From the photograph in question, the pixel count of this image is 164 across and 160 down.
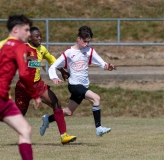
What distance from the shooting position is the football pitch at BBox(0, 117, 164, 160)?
28.6 feet

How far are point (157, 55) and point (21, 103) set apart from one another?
11.3 metres

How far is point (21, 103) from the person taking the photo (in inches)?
407

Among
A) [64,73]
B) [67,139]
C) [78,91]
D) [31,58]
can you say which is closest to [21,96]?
[31,58]

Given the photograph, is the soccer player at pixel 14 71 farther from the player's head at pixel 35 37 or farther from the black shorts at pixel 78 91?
the black shorts at pixel 78 91

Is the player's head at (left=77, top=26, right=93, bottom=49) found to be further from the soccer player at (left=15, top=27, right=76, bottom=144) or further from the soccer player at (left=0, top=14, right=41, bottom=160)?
the soccer player at (left=0, top=14, right=41, bottom=160)

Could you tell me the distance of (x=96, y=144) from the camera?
10117 mm

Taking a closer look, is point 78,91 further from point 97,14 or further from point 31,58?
point 97,14

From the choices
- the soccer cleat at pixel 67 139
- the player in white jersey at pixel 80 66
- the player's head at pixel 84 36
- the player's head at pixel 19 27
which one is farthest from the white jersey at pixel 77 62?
the player's head at pixel 19 27

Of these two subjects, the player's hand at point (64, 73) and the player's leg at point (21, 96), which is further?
the player's hand at point (64, 73)

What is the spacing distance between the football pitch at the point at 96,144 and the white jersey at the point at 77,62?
1012mm

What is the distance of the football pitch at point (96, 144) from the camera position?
871 cm

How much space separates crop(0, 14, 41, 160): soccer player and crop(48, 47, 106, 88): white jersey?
136 inches

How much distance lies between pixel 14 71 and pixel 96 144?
11.5 feet

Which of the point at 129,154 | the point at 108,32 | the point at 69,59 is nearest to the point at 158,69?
the point at 108,32
